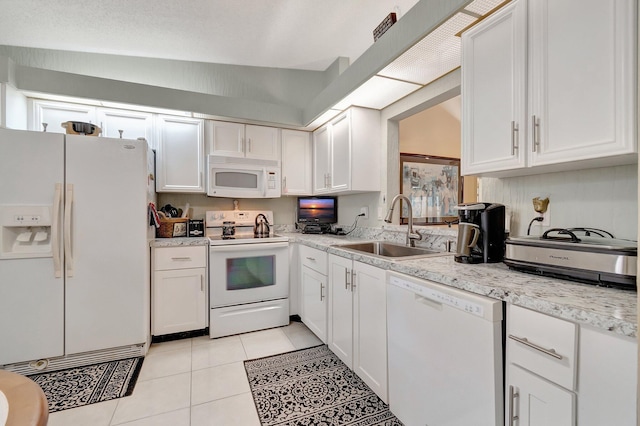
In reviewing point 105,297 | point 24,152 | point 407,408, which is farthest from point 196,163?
point 407,408

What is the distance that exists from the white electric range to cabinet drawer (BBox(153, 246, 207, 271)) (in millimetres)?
89

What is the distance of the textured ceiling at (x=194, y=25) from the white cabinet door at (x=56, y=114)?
574mm

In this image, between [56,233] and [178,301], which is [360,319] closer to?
[178,301]

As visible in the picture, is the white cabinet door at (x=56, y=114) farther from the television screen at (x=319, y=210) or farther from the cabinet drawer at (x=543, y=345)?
the cabinet drawer at (x=543, y=345)

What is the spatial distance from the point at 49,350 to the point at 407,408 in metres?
2.48

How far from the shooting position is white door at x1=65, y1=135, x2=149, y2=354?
2059mm

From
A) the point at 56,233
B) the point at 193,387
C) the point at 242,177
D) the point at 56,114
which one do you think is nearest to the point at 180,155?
the point at 242,177

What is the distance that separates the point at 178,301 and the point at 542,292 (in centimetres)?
261

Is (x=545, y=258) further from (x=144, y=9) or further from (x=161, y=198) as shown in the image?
(x=161, y=198)

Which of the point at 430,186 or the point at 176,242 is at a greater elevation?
the point at 430,186

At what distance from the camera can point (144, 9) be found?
214 cm

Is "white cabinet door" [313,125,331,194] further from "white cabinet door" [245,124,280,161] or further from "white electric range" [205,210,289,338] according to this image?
"white electric range" [205,210,289,338]

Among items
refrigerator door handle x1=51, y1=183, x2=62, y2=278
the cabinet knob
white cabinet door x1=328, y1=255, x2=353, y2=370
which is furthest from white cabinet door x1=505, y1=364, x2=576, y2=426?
refrigerator door handle x1=51, y1=183, x2=62, y2=278

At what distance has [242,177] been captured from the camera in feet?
10.0
